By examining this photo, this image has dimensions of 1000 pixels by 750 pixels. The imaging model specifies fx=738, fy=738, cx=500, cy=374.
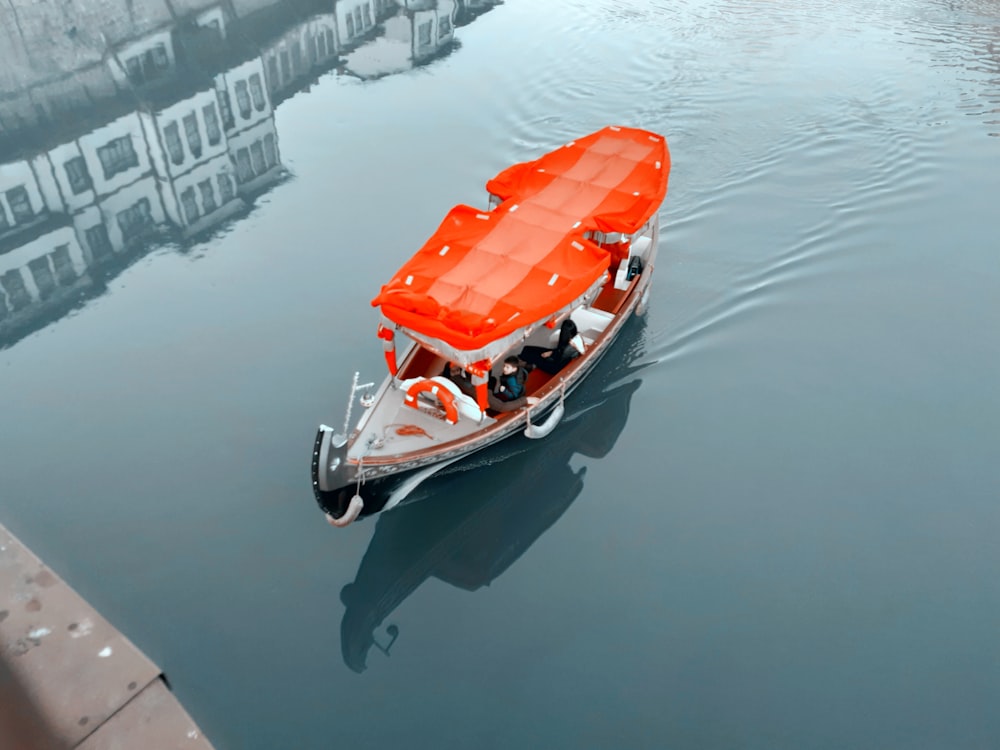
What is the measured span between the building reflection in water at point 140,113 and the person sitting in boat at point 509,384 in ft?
49.5

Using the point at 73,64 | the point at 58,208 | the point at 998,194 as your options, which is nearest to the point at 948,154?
the point at 998,194

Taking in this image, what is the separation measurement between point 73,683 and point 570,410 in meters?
12.1

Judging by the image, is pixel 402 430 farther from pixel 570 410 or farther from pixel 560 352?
pixel 570 410

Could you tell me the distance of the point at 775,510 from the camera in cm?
1658

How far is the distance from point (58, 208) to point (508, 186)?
746 inches

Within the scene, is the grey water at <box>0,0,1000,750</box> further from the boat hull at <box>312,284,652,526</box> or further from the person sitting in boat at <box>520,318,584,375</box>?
the person sitting in boat at <box>520,318,584,375</box>

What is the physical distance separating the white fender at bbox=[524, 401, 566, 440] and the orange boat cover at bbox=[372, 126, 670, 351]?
2.73m

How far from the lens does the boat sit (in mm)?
Answer: 15188

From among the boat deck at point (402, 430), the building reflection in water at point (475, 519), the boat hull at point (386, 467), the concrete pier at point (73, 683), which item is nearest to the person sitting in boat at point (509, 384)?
the boat hull at point (386, 467)

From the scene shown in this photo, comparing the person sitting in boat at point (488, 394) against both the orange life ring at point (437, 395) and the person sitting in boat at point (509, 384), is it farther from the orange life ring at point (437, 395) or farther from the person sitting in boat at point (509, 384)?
the orange life ring at point (437, 395)

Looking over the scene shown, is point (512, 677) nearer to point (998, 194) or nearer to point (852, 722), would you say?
point (852, 722)

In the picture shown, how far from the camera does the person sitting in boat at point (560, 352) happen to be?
17888 mm

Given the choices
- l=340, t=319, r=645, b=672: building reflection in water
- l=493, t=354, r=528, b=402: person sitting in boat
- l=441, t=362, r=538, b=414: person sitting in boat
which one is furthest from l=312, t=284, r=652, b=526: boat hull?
l=340, t=319, r=645, b=672: building reflection in water

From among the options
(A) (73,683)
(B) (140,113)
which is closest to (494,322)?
(A) (73,683)
